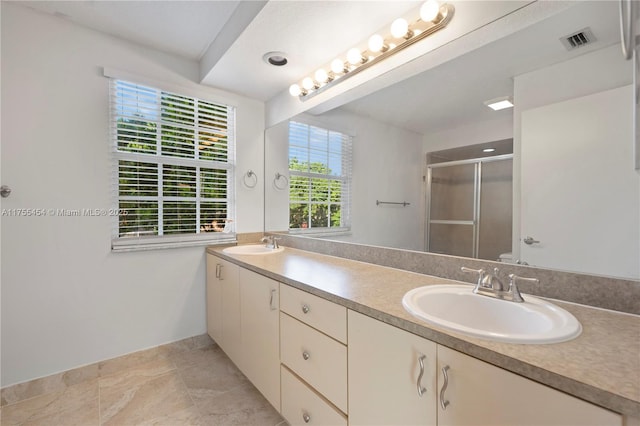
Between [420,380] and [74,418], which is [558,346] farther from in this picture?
[74,418]

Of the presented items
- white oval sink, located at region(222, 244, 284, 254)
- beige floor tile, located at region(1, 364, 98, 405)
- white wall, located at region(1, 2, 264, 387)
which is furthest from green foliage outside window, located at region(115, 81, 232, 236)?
beige floor tile, located at region(1, 364, 98, 405)

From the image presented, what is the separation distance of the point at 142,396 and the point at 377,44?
8.27 ft

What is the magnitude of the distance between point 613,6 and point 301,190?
189 cm

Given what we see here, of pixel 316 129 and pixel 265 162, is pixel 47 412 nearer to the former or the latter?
pixel 265 162

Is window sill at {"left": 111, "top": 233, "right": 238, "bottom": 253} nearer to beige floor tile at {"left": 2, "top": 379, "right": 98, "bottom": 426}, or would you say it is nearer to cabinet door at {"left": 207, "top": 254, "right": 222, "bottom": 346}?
cabinet door at {"left": 207, "top": 254, "right": 222, "bottom": 346}

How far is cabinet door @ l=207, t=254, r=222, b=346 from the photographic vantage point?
6.98ft

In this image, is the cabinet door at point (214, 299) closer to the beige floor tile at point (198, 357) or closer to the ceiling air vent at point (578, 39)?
the beige floor tile at point (198, 357)

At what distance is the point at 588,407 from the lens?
553 millimetres

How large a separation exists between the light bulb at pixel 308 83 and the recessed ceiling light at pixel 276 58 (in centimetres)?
18

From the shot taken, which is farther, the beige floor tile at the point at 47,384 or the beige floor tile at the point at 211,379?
the beige floor tile at the point at 211,379

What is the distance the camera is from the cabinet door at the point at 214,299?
2.13m

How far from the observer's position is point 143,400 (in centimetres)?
171

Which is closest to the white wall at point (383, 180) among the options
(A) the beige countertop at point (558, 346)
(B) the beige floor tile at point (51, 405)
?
(A) the beige countertop at point (558, 346)

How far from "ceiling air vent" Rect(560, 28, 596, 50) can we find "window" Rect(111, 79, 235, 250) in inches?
88.6
